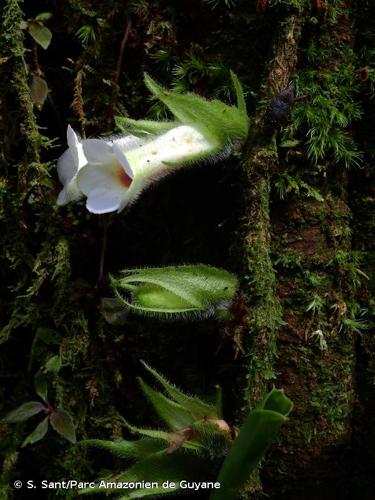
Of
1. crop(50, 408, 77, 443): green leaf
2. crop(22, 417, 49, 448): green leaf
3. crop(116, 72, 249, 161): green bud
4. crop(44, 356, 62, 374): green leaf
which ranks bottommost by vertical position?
crop(22, 417, 49, 448): green leaf

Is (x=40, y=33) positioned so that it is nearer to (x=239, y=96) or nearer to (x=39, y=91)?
(x=39, y=91)

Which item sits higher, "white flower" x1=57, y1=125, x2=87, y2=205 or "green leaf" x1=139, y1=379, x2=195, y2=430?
"white flower" x1=57, y1=125, x2=87, y2=205

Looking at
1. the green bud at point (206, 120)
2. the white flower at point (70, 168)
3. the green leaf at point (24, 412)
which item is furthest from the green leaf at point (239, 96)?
the green leaf at point (24, 412)

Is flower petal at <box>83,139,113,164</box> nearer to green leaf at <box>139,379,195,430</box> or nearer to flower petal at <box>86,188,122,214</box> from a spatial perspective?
flower petal at <box>86,188,122,214</box>

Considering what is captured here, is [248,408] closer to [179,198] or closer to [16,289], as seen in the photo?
[179,198]

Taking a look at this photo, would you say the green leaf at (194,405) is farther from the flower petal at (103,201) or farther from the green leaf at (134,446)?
the flower petal at (103,201)

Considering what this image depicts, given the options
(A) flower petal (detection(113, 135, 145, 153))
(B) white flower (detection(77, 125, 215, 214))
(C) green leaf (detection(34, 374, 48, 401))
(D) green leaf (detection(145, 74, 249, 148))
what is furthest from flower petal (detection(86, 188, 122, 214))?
(C) green leaf (detection(34, 374, 48, 401))
